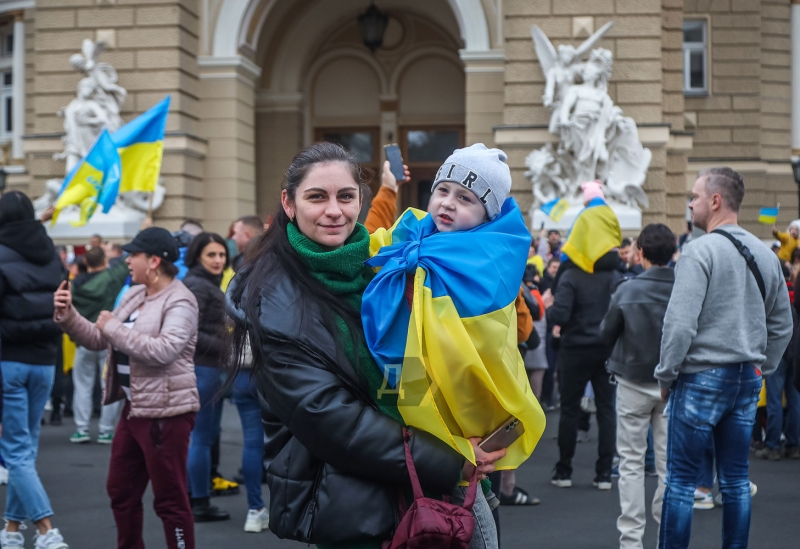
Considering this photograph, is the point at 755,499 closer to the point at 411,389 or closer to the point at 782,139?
the point at 411,389

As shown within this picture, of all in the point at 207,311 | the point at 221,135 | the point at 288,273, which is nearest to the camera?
the point at 288,273

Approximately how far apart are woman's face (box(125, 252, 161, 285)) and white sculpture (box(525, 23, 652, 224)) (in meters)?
10.9

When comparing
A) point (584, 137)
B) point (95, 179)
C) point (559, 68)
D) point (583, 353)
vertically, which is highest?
point (559, 68)

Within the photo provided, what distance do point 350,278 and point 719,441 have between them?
2.71 meters

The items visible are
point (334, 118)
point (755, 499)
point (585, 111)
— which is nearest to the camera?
point (755, 499)

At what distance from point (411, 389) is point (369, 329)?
0.21m

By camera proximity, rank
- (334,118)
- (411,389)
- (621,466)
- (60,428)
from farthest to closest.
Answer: (334,118) → (60,428) → (621,466) → (411,389)

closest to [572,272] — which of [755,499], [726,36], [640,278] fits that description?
[640,278]

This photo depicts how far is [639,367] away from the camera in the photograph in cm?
580

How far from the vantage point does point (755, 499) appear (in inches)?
286

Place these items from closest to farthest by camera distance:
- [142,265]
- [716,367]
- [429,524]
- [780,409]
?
[429,524] < [716,367] < [142,265] < [780,409]

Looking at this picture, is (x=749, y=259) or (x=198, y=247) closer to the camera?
(x=749, y=259)

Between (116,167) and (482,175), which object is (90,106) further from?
(482,175)

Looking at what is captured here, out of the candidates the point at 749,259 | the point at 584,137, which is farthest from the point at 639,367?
the point at 584,137
